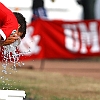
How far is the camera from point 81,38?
15344mm

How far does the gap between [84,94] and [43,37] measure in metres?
6.79

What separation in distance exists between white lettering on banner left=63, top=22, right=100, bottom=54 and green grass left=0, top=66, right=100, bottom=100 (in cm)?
322

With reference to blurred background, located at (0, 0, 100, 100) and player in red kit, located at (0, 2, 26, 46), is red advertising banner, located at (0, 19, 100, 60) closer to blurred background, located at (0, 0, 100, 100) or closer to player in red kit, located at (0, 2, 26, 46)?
blurred background, located at (0, 0, 100, 100)

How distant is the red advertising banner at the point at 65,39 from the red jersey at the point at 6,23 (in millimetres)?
9127

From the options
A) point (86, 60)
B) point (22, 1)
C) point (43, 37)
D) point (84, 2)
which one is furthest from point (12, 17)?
point (22, 1)

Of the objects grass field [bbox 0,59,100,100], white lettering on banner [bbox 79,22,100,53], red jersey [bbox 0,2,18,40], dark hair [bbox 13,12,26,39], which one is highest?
red jersey [bbox 0,2,18,40]

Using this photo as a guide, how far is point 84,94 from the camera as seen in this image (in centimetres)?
843

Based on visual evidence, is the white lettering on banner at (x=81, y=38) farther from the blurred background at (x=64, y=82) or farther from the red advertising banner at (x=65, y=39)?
the blurred background at (x=64, y=82)

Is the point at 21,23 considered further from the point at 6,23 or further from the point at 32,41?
the point at 32,41

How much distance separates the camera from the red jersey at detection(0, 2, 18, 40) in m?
5.77

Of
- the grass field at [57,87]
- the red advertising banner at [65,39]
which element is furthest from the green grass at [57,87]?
the red advertising banner at [65,39]

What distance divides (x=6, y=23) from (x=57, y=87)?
401 centimetres

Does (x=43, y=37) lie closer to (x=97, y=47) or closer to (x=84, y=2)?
(x=97, y=47)

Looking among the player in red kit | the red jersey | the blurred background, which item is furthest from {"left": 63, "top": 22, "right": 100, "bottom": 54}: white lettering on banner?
the red jersey
